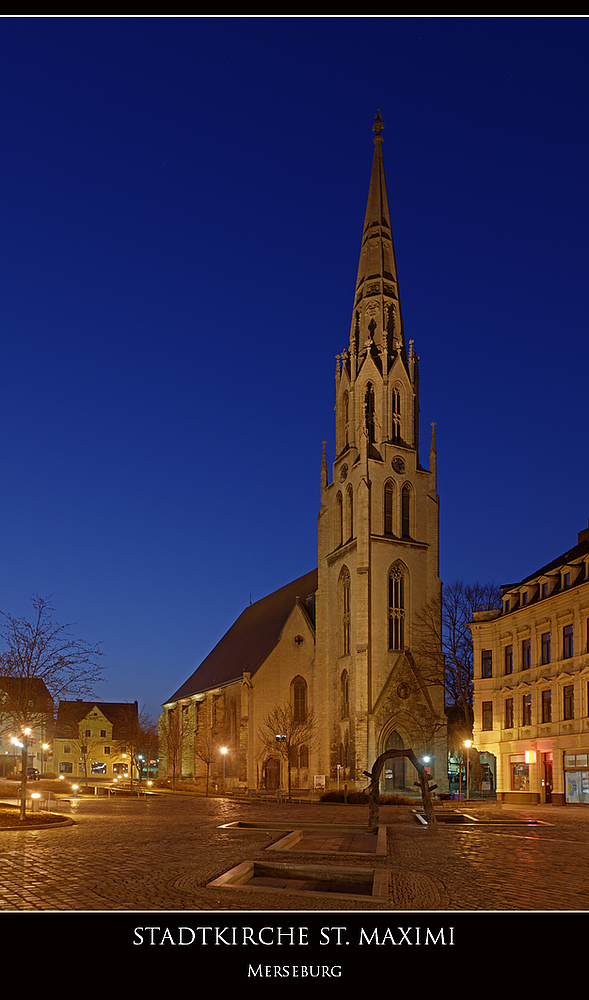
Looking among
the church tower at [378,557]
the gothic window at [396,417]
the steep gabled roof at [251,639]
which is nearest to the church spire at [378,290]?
the church tower at [378,557]

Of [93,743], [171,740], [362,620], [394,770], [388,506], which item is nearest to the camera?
[394,770]

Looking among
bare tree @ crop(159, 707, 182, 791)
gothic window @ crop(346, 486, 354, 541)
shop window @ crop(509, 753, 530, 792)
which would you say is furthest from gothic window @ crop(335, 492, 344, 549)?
bare tree @ crop(159, 707, 182, 791)

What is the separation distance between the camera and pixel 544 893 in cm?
1170

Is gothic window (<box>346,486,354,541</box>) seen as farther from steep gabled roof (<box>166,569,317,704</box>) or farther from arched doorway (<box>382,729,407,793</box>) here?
arched doorway (<box>382,729,407,793</box>)

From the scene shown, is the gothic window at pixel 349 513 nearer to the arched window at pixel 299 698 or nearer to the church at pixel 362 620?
the church at pixel 362 620

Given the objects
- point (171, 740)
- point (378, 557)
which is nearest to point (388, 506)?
point (378, 557)

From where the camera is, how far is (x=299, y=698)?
71.5 meters

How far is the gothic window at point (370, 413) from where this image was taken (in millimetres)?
68812

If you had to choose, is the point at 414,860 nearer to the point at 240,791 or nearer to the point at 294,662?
the point at 240,791

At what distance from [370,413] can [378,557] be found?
12.4m

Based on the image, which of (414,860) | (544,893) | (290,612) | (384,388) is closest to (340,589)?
(290,612)

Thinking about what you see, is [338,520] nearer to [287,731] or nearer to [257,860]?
[287,731]

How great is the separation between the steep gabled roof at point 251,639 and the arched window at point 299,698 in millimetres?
3425
